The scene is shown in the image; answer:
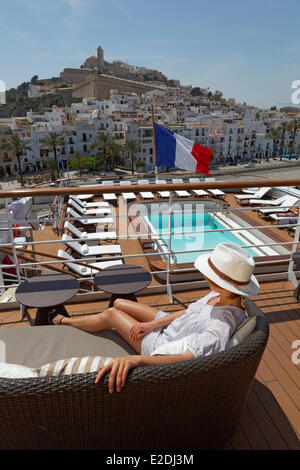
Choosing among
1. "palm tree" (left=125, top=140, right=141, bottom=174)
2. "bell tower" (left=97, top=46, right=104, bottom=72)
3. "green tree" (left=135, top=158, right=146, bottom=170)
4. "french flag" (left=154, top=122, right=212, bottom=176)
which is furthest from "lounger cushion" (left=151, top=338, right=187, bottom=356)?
"bell tower" (left=97, top=46, right=104, bottom=72)

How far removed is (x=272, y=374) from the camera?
2.03 m

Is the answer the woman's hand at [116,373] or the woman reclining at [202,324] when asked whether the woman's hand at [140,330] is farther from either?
the woman's hand at [116,373]

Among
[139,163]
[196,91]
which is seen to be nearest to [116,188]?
[139,163]

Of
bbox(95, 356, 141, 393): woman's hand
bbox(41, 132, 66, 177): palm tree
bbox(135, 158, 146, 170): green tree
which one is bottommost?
bbox(135, 158, 146, 170): green tree

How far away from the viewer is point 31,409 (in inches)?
43.6

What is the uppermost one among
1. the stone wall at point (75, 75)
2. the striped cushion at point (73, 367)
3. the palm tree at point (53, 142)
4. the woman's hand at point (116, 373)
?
the stone wall at point (75, 75)

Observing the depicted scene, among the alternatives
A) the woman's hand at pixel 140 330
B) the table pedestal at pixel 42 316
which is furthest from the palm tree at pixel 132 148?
the woman's hand at pixel 140 330

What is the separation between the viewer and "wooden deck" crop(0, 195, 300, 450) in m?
1.64

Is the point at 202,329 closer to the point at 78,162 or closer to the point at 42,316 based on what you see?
the point at 42,316

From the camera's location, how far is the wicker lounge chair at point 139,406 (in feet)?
3.58

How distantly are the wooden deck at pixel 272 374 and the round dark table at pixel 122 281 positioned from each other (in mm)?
452

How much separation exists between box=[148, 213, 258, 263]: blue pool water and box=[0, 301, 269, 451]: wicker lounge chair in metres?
5.83

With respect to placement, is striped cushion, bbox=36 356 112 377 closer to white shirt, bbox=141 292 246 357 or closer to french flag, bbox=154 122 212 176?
white shirt, bbox=141 292 246 357
